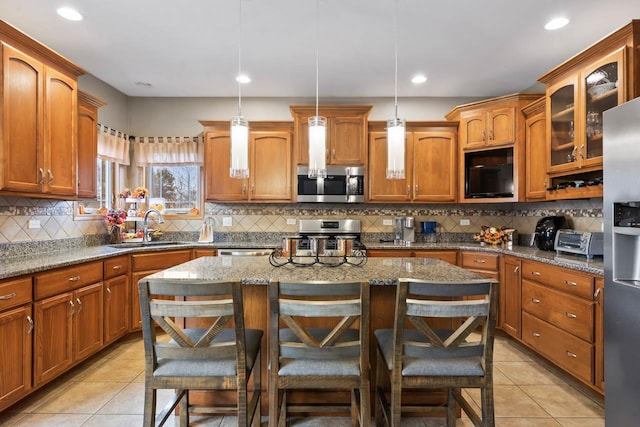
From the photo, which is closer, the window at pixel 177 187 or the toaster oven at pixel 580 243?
the toaster oven at pixel 580 243

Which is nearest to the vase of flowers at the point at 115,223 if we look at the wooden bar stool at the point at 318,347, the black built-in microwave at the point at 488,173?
the wooden bar stool at the point at 318,347

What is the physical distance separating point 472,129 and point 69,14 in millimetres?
3928

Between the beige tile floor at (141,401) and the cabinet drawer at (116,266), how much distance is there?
2.42 ft

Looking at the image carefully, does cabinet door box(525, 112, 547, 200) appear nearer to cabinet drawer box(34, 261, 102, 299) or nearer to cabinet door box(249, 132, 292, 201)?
cabinet door box(249, 132, 292, 201)

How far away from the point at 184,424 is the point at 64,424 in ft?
2.59

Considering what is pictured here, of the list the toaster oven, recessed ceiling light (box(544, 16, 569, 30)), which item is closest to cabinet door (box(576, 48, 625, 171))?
recessed ceiling light (box(544, 16, 569, 30))

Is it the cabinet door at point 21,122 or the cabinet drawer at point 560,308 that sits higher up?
the cabinet door at point 21,122

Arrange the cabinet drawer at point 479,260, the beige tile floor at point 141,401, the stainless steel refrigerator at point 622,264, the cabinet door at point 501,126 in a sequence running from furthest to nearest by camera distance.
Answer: the cabinet door at point 501,126
the cabinet drawer at point 479,260
the beige tile floor at point 141,401
the stainless steel refrigerator at point 622,264

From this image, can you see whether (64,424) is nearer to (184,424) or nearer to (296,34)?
(184,424)

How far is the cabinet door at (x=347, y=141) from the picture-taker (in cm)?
404

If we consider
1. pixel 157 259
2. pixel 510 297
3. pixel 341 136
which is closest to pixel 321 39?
pixel 341 136

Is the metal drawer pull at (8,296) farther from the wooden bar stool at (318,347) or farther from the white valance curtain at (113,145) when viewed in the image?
the white valance curtain at (113,145)

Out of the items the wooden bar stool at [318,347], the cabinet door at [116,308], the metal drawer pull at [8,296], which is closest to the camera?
the wooden bar stool at [318,347]

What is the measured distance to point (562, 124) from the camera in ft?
9.58
